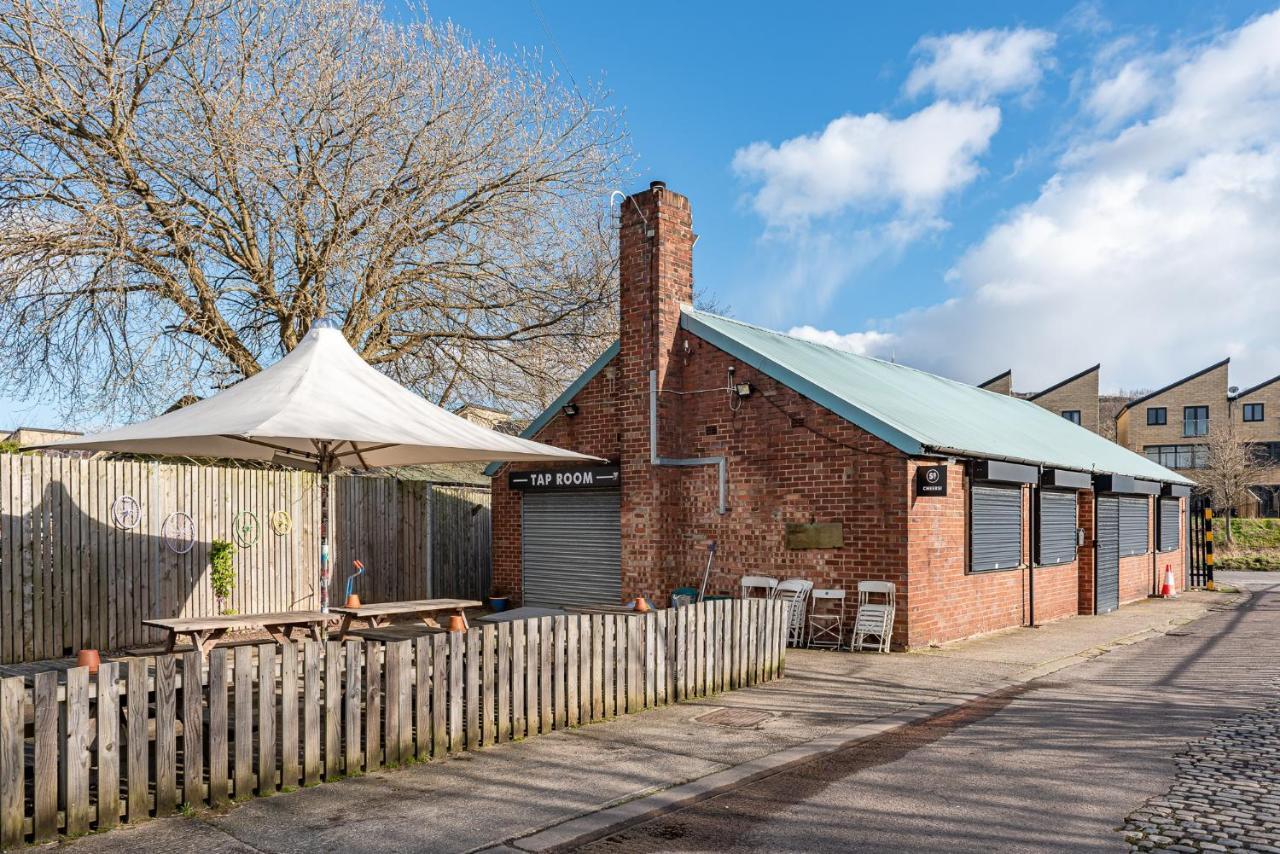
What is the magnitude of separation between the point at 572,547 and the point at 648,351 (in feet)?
11.3

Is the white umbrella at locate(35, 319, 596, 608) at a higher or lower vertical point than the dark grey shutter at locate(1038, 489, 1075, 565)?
higher

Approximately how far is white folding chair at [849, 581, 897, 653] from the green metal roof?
1.72m

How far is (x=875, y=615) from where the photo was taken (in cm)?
1170

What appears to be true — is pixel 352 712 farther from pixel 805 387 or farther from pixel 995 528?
pixel 995 528

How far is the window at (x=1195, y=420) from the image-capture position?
60094 millimetres

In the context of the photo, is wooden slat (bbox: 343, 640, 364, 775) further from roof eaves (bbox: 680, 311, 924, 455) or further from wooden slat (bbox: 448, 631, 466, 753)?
roof eaves (bbox: 680, 311, 924, 455)

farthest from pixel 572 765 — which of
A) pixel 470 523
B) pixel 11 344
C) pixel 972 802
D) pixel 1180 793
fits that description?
pixel 11 344

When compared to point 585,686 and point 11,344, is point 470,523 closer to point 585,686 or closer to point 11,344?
point 11,344

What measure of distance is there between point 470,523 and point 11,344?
7532 mm

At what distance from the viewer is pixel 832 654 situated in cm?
1167

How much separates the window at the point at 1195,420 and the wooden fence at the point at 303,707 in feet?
202

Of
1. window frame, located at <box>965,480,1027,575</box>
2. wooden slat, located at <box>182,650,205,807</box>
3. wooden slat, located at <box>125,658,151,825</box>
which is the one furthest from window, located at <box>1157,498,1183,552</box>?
wooden slat, located at <box>125,658,151,825</box>

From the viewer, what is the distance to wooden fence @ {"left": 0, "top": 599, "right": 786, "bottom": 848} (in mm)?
5043

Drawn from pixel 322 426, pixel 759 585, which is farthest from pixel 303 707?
pixel 759 585
